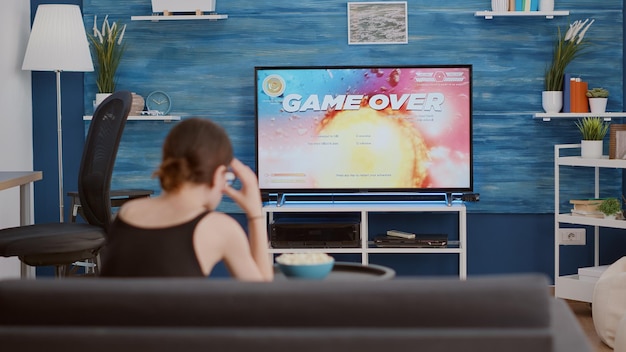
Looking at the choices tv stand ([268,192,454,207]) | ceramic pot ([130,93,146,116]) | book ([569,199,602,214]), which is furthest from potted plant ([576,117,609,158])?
ceramic pot ([130,93,146,116])

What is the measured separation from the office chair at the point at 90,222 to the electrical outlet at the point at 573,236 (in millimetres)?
3044

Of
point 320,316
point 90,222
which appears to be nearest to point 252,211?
point 320,316

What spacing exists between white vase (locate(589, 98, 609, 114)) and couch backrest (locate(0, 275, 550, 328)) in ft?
13.6

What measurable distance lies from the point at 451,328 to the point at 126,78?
15.2 ft

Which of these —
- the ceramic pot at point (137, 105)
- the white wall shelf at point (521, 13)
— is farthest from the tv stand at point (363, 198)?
the white wall shelf at point (521, 13)

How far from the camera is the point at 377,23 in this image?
6.09 meters

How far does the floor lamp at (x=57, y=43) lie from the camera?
581 centimetres

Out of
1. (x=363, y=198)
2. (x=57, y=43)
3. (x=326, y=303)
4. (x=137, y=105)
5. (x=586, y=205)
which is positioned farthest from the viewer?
(x=363, y=198)

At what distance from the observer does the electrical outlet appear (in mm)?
6055

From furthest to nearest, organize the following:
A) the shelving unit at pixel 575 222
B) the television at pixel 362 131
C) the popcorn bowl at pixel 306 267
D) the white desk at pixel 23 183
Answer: the television at pixel 362 131
the shelving unit at pixel 575 222
the white desk at pixel 23 183
the popcorn bowl at pixel 306 267

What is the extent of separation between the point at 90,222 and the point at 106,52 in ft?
6.59

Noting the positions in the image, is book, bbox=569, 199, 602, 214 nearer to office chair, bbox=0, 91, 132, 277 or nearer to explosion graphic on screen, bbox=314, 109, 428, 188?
explosion graphic on screen, bbox=314, 109, 428, 188

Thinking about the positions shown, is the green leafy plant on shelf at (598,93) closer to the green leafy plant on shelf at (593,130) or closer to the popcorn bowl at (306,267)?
the green leafy plant on shelf at (593,130)

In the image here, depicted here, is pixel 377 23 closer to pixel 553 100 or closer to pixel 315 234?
pixel 553 100
